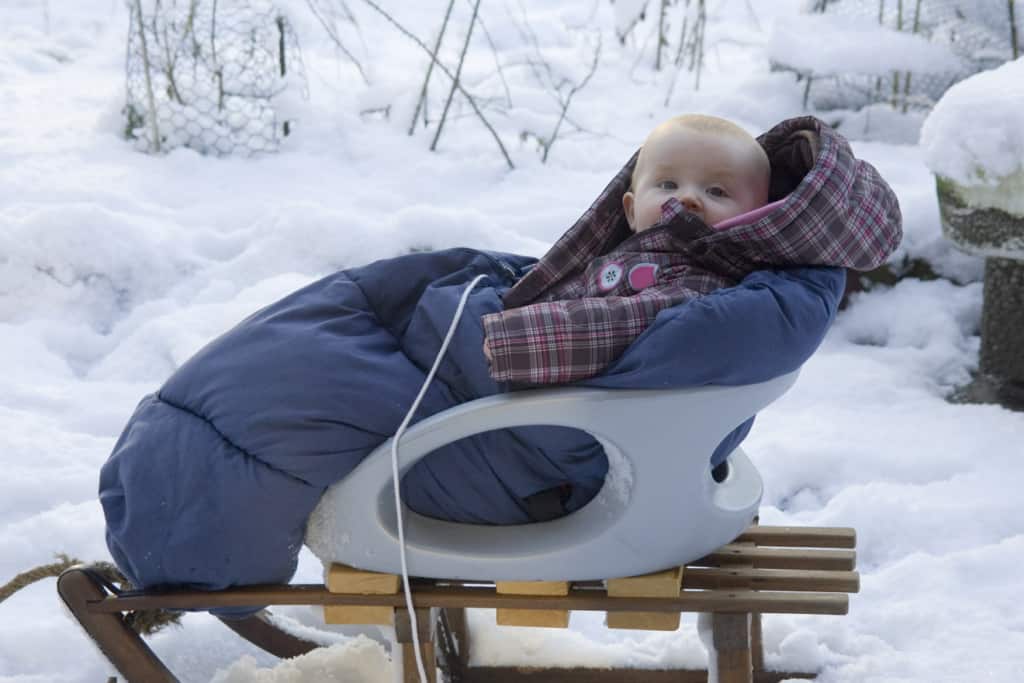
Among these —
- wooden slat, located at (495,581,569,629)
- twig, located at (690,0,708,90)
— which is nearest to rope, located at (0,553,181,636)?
wooden slat, located at (495,581,569,629)

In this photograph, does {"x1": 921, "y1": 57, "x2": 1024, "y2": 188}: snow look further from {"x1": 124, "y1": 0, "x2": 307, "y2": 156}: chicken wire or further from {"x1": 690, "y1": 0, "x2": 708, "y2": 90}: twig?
{"x1": 124, "y1": 0, "x2": 307, "y2": 156}: chicken wire

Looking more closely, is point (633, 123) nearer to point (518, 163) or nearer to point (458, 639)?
point (518, 163)

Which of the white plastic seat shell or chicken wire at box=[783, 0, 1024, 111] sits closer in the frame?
the white plastic seat shell

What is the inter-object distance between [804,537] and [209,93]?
114 inches

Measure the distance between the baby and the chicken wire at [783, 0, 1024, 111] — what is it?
7.52 feet

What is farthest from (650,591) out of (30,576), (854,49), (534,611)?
(854,49)

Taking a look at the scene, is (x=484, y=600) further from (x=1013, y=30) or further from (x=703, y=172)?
(x=1013, y=30)

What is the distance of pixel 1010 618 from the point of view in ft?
6.64

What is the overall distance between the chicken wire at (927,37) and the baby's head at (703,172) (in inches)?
89.7

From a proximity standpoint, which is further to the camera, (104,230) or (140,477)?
(104,230)

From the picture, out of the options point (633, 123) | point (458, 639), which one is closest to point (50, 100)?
point (633, 123)

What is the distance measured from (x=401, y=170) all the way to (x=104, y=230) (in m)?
0.99

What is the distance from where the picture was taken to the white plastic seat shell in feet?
4.89

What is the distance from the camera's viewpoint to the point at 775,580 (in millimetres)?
1615
